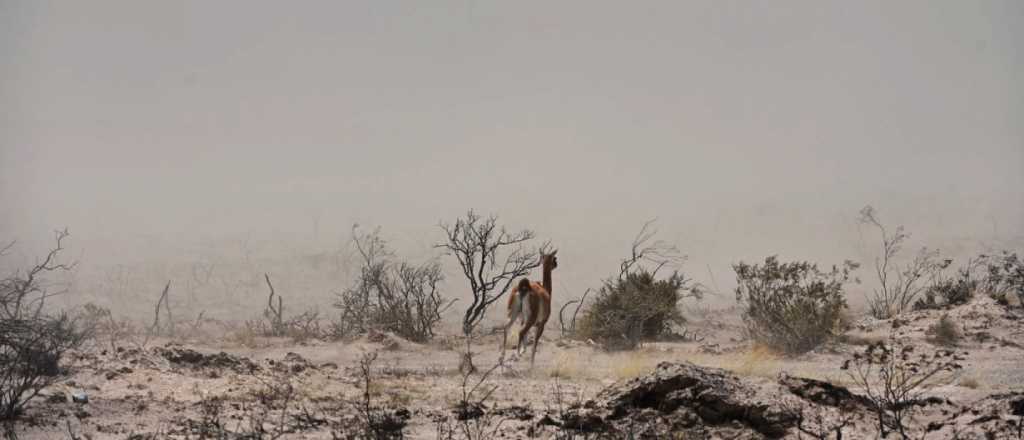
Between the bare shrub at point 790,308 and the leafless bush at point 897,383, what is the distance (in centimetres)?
156

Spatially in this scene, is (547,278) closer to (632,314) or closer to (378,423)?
(632,314)

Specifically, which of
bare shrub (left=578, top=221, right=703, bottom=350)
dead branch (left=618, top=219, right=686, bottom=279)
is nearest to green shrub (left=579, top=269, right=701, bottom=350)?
bare shrub (left=578, top=221, right=703, bottom=350)

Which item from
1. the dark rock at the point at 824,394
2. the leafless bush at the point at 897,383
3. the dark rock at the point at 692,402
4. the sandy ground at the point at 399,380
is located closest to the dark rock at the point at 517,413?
the sandy ground at the point at 399,380

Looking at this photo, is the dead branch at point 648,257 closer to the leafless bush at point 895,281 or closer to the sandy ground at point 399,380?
the sandy ground at point 399,380

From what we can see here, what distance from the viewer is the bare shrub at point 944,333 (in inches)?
579

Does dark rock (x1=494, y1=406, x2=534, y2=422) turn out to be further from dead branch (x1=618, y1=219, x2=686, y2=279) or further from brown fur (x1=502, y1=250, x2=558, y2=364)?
dead branch (x1=618, y1=219, x2=686, y2=279)

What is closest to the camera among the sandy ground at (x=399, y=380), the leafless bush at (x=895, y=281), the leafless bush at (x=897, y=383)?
the leafless bush at (x=897, y=383)

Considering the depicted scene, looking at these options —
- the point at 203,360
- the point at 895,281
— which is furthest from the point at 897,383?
the point at 895,281

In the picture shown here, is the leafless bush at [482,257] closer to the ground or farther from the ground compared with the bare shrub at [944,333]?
farther from the ground

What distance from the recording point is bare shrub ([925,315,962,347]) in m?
14.7

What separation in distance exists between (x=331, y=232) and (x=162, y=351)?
66.3 m

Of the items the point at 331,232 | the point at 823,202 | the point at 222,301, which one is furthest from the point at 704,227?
the point at 222,301

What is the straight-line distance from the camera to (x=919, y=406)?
7523mm

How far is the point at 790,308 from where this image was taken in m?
16.9
